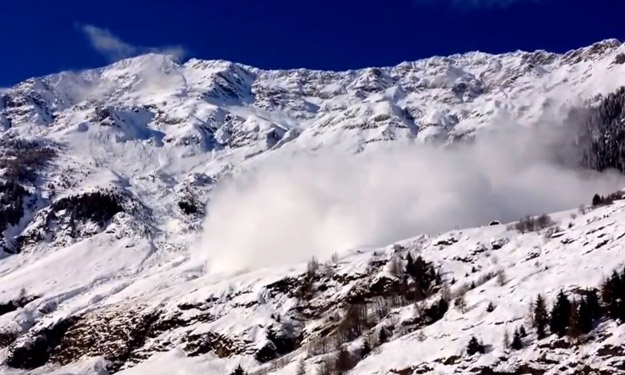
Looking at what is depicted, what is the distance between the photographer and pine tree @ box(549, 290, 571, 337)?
112m

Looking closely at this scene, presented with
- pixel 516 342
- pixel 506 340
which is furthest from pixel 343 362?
pixel 516 342

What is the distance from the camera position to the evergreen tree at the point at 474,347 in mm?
116188

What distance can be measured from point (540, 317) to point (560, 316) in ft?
14.3

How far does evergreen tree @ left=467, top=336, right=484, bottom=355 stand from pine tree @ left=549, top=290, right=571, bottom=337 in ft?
34.0

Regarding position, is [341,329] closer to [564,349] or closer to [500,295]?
[500,295]

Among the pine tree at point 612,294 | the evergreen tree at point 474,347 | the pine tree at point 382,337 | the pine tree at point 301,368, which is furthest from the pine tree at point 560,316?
the pine tree at point 301,368

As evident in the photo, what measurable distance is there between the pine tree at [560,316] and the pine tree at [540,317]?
1.56m

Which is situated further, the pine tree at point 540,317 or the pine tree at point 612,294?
the pine tree at point 540,317

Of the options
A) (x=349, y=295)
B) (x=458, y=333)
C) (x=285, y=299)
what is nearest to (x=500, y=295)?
(x=458, y=333)

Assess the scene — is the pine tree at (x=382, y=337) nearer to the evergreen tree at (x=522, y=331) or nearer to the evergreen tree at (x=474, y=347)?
the evergreen tree at (x=474, y=347)

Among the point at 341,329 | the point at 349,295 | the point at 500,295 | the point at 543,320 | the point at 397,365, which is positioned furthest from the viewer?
the point at 349,295

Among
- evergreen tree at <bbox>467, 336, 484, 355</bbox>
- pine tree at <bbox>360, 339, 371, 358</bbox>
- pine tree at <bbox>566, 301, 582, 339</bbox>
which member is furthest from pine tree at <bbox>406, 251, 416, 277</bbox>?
pine tree at <bbox>566, 301, 582, 339</bbox>

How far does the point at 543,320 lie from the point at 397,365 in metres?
23.6

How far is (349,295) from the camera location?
191 metres
